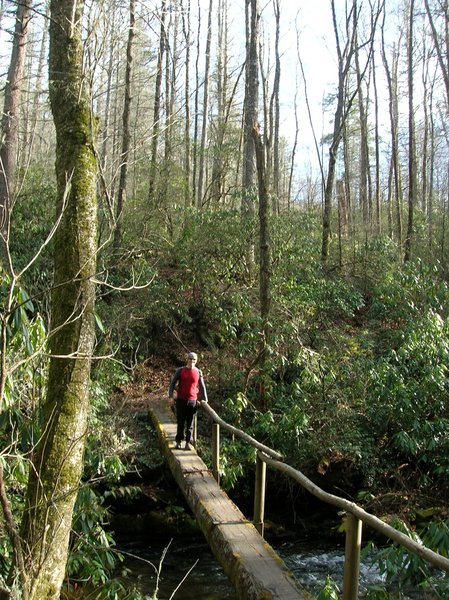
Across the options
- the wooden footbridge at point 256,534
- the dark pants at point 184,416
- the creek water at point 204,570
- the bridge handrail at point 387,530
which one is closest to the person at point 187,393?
the dark pants at point 184,416

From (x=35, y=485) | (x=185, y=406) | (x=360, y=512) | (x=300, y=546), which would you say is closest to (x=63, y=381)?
(x=35, y=485)

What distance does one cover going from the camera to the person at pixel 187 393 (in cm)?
852

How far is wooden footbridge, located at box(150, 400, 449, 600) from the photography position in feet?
13.5

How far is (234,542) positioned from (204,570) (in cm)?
348

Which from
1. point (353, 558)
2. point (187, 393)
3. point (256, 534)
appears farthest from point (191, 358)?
point (353, 558)

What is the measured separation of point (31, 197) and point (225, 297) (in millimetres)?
5755

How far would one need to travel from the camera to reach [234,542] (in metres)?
5.45

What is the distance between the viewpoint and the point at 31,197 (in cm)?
1439

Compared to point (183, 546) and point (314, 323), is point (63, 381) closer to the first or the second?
point (183, 546)

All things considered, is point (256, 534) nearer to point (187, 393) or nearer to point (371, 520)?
point (371, 520)

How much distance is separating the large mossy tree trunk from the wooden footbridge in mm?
1716

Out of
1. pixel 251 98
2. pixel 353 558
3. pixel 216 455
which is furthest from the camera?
pixel 251 98

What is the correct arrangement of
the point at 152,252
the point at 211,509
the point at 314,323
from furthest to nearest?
the point at 152,252, the point at 314,323, the point at 211,509

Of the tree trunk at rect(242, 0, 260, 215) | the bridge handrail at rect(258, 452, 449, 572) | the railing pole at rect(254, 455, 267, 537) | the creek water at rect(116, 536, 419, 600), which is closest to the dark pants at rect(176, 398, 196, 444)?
the creek water at rect(116, 536, 419, 600)
